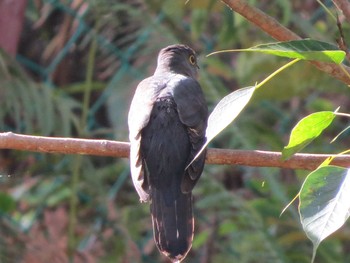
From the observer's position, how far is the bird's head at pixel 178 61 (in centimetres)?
419

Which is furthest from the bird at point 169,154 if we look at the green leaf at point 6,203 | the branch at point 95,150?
the green leaf at point 6,203

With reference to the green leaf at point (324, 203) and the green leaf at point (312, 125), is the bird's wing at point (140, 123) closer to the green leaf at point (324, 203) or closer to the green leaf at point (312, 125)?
the green leaf at point (312, 125)

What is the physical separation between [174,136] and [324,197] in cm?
160

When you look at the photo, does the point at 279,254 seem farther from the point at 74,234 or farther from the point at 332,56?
the point at 332,56

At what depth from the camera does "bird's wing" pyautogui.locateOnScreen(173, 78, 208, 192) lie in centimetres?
304

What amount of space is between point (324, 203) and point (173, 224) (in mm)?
1348

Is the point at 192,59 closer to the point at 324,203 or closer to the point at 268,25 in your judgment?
the point at 268,25

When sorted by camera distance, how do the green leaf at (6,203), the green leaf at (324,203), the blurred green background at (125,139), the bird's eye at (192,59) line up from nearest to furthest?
the green leaf at (324,203)
the bird's eye at (192,59)
the blurred green background at (125,139)
the green leaf at (6,203)

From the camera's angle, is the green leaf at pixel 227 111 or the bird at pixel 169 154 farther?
the bird at pixel 169 154

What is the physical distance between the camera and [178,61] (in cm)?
424

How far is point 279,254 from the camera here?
15.5ft

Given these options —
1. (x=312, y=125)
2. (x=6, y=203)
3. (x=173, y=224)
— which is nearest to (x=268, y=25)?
(x=312, y=125)

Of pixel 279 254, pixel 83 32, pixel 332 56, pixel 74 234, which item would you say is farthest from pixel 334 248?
pixel 332 56

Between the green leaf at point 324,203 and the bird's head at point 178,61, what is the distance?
8.06 feet
